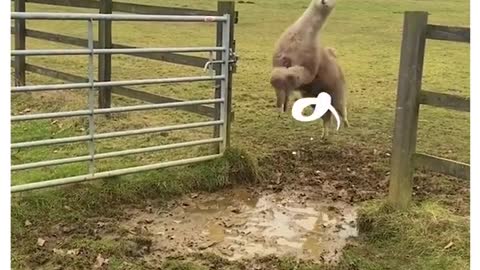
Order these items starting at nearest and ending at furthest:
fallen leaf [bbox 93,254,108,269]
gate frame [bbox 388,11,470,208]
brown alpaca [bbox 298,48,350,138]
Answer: fallen leaf [bbox 93,254,108,269] < gate frame [bbox 388,11,470,208] < brown alpaca [bbox 298,48,350,138]

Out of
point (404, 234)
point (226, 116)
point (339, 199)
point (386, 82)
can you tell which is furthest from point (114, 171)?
point (386, 82)

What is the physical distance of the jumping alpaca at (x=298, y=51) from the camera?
5230mm

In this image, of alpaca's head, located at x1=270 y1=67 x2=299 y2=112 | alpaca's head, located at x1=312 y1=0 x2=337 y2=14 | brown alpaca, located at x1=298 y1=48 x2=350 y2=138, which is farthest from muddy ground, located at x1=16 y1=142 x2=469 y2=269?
alpaca's head, located at x1=312 y1=0 x2=337 y2=14

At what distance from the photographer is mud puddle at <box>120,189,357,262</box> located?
171 inches

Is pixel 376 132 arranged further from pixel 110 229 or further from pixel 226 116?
pixel 110 229

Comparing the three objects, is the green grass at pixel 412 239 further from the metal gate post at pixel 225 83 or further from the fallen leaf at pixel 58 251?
the fallen leaf at pixel 58 251

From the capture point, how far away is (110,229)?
4.50 m

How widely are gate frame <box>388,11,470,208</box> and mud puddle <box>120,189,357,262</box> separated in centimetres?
48

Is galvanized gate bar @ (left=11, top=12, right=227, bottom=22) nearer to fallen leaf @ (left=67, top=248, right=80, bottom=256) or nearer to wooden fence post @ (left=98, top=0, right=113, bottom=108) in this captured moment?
fallen leaf @ (left=67, top=248, right=80, bottom=256)

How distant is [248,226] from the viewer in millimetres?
4781

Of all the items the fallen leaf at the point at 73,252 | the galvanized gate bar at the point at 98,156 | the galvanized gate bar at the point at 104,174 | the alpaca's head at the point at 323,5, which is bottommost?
the fallen leaf at the point at 73,252

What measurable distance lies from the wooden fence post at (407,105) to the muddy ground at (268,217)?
0.44 meters

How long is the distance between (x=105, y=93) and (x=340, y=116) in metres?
2.58

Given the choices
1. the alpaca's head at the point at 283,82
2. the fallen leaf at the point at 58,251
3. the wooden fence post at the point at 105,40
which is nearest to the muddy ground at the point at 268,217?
the fallen leaf at the point at 58,251
